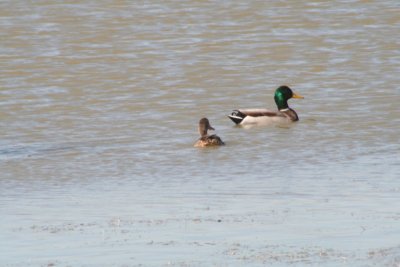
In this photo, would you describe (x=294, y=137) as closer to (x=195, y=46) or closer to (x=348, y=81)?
(x=348, y=81)

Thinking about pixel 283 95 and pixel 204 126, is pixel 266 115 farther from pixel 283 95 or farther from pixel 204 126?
pixel 204 126

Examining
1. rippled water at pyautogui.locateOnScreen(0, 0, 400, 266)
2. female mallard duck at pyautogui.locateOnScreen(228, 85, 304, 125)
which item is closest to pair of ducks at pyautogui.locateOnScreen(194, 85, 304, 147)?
female mallard duck at pyautogui.locateOnScreen(228, 85, 304, 125)

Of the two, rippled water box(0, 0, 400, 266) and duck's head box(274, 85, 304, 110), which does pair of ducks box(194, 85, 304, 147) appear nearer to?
duck's head box(274, 85, 304, 110)

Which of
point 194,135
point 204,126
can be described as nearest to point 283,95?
point 194,135

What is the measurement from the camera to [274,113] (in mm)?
17906

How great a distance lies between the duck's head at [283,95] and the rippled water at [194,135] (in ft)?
0.93

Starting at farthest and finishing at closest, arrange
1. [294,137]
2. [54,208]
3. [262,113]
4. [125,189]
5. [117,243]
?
[262,113], [294,137], [125,189], [54,208], [117,243]

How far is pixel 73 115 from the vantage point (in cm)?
1789

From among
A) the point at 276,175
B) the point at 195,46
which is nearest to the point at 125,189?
the point at 276,175

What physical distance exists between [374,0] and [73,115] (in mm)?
10574

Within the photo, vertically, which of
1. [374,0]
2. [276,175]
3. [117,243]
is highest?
[117,243]

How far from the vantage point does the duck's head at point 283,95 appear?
18266 millimetres

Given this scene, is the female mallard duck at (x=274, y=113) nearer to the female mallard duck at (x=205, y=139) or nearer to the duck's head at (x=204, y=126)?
the duck's head at (x=204, y=126)

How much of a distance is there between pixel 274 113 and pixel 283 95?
579mm
